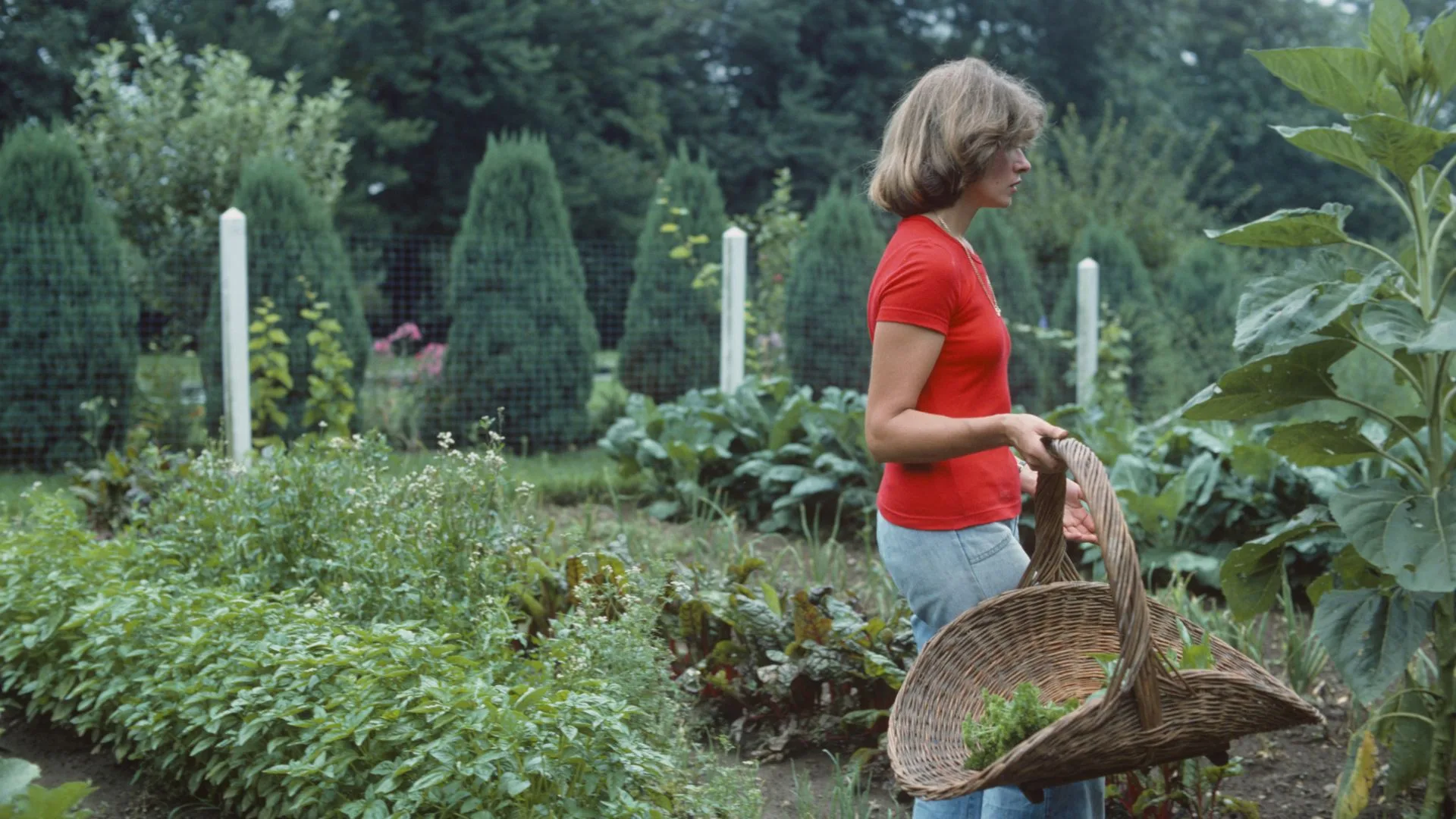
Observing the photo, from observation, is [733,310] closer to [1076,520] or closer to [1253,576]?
[1253,576]

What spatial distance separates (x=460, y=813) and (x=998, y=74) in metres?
1.65

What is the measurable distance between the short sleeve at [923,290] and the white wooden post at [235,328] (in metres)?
6.05

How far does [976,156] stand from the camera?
2113mm

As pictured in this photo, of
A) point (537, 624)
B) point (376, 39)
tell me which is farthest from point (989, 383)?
point (376, 39)

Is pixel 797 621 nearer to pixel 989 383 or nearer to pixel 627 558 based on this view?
pixel 627 558

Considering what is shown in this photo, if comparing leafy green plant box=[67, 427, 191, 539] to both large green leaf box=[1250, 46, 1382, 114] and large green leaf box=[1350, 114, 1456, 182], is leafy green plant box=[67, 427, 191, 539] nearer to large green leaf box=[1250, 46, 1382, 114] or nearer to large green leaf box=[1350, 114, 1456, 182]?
large green leaf box=[1250, 46, 1382, 114]

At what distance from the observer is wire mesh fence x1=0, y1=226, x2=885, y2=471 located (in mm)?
8062

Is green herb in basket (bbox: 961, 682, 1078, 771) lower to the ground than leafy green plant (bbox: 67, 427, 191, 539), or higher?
higher

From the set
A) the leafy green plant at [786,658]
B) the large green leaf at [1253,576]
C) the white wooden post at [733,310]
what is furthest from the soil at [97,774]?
the white wooden post at [733,310]

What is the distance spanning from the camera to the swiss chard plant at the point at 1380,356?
243 centimetres

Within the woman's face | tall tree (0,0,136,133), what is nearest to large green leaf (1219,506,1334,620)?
the woman's face

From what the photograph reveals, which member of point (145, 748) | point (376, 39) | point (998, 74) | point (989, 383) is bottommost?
point (145, 748)

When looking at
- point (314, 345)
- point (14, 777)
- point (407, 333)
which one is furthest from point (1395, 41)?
point (407, 333)

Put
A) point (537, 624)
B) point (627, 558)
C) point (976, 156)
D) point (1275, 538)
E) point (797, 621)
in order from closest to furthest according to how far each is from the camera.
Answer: point (976, 156) < point (1275, 538) < point (797, 621) < point (537, 624) < point (627, 558)
